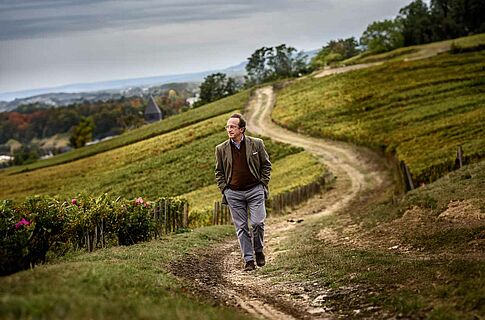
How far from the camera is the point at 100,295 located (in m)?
7.07

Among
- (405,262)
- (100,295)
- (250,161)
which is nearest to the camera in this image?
(100,295)

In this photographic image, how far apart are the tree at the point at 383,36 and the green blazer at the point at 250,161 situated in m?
112

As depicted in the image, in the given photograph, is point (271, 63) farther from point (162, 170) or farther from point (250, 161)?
point (250, 161)

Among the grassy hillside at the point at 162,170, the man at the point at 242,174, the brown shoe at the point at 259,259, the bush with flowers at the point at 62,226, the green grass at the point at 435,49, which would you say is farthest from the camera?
the green grass at the point at 435,49

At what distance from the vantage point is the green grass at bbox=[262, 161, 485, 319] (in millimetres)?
8258

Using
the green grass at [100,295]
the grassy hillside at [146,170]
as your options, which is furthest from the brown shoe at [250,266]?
the grassy hillside at [146,170]

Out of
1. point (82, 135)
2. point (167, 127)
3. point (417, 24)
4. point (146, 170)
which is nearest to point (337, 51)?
point (417, 24)

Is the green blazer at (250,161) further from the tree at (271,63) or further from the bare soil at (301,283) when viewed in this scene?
the tree at (271,63)

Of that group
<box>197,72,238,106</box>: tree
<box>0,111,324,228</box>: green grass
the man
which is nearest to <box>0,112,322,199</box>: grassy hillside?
<box>0,111,324,228</box>: green grass

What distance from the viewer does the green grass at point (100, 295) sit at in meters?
5.77

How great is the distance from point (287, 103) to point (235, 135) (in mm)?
71493

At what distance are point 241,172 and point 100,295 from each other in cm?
535

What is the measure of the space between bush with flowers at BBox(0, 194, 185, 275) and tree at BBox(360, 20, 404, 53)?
10976 cm

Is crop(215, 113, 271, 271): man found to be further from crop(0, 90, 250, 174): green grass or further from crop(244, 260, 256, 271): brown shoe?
crop(0, 90, 250, 174): green grass
